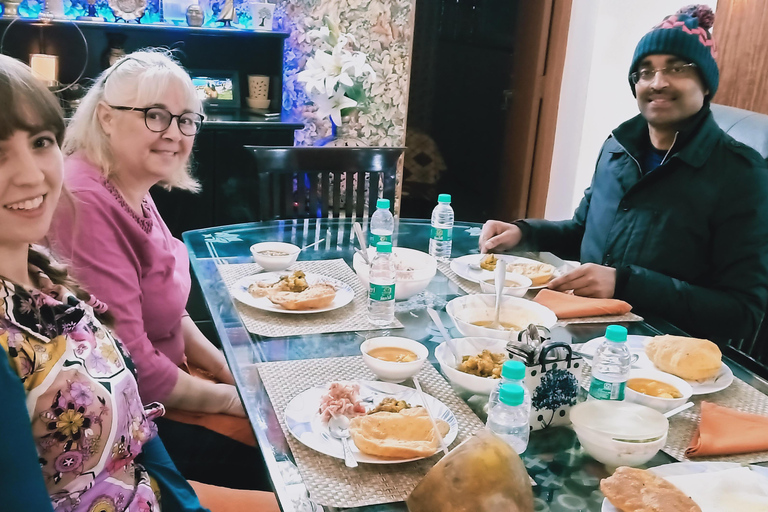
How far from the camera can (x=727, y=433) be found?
1.03m

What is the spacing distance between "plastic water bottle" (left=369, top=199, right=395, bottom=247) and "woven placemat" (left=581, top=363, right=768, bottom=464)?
781mm

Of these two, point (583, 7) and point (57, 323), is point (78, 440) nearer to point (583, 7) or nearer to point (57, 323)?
point (57, 323)

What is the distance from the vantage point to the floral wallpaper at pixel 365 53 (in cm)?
361

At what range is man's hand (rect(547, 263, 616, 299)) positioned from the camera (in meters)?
1.60

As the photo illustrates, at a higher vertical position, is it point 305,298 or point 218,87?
point 218,87

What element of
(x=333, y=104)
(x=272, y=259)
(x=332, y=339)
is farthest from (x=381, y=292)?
(x=333, y=104)

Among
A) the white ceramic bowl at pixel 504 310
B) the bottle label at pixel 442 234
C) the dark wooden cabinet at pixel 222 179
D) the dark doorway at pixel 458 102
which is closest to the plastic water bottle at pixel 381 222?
the bottle label at pixel 442 234

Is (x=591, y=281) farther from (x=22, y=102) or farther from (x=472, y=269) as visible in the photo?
(x=22, y=102)

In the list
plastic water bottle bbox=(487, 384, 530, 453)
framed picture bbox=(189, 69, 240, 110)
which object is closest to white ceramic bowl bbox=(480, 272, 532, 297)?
plastic water bottle bbox=(487, 384, 530, 453)

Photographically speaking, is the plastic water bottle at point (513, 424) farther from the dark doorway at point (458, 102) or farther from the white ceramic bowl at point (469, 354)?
the dark doorway at point (458, 102)

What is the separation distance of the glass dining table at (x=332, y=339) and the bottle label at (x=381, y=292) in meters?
0.07

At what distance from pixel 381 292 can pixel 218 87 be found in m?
2.51

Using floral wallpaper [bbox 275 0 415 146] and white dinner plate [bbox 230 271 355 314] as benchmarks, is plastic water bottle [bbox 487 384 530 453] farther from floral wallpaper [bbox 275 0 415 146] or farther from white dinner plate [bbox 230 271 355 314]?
floral wallpaper [bbox 275 0 415 146]

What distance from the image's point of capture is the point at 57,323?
3.18ft
